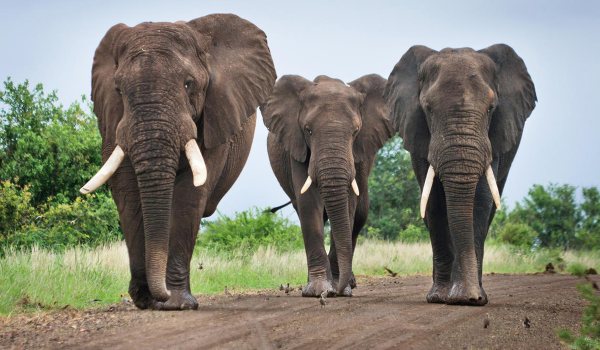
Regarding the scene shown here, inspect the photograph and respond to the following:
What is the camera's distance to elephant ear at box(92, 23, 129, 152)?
10539mm

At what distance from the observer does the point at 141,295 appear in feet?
35.9

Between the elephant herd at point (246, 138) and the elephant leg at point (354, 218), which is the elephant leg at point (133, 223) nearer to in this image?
the elephant herd at point (246, 138)

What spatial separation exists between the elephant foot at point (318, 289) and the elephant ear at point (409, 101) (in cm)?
218

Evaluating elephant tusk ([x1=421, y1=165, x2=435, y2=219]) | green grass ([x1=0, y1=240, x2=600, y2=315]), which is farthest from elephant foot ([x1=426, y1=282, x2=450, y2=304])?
green grass ([x1=0, y1=240, x2=600, y2=315])

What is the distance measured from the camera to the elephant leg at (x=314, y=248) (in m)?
13.6

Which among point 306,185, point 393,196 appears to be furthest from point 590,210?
point 306,185

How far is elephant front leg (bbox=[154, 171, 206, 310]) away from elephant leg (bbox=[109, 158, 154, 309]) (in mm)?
236

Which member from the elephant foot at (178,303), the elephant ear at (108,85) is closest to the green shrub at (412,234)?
the elephant foot at (178,303)

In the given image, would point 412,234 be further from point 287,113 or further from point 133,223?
point 133,223

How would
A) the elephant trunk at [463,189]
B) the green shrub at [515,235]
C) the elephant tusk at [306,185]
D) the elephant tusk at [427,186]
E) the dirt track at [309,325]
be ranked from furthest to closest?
the green shrub at [515,235] → the elephant tusk at [306,185] → the elephant tusk at [427,186] → the elephant trunk at [463,189] → the dirt track at [309,325]

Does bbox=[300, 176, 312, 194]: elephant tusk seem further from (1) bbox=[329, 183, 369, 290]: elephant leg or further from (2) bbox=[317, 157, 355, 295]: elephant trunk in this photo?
(1) bbox=[329, 183, 369, 290]: elephant leg

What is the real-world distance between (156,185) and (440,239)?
12.7 feet

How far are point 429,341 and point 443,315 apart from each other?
2092 millimetres

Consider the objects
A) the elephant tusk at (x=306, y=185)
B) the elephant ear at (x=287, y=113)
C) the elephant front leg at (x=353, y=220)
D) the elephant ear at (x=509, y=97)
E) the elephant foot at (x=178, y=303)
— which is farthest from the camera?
the elephant ear at (x=287, y=113)
